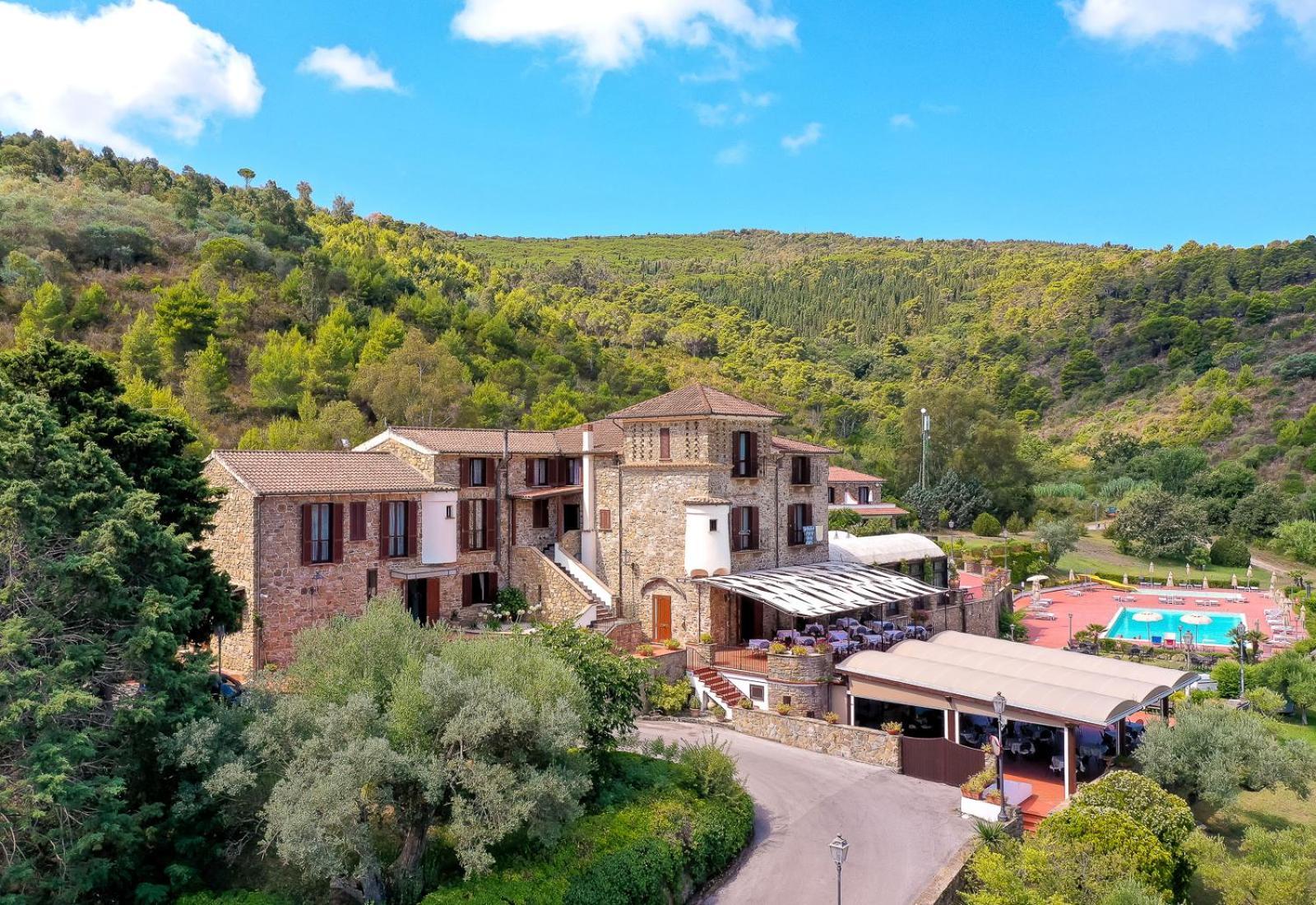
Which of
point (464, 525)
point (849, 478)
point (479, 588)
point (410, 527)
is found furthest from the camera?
point (849, 478)

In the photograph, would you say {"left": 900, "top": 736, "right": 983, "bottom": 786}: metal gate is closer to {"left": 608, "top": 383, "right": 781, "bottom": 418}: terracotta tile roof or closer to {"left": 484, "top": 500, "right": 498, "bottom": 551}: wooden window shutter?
{"left": 608, "top": 383, "right": 781, "bottom": 418}: terracotta tile roof

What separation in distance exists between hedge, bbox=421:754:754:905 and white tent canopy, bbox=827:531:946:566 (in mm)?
20007

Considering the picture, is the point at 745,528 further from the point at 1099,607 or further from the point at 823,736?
the point at 1099,607

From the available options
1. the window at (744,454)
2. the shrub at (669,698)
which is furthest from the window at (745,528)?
the shrub at (669,698)

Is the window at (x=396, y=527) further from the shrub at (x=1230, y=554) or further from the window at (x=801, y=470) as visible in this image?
the shrub at (x=1230, y=554)

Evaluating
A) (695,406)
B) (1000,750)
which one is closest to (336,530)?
(695,406)

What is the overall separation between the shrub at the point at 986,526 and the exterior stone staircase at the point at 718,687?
139ft

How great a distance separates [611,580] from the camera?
1298 inches

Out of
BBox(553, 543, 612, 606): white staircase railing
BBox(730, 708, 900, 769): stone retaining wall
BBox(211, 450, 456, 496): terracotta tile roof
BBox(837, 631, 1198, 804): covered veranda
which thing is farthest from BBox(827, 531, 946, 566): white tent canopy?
BBox(211, 450, 456, 496): terracotta tile roof

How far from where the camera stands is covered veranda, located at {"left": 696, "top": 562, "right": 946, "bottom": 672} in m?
28.8

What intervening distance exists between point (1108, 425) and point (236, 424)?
88.1 m

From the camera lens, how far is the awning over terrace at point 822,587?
95.0 ft

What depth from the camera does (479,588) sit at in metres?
33.3

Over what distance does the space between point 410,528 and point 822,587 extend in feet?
47.3
